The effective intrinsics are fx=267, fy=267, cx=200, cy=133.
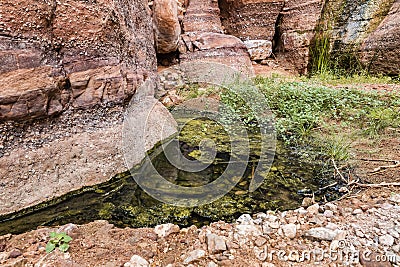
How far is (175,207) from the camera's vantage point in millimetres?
1999

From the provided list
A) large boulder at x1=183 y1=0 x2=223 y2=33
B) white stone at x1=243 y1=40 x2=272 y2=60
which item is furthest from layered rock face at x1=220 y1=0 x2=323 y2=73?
large boulder at x1=183 y1=0 x2=223 y2=33

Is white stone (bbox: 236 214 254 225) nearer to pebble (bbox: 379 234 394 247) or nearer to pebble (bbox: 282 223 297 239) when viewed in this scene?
pebble (bbox: 282 223 297 239)

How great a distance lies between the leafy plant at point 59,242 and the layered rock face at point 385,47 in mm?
6523

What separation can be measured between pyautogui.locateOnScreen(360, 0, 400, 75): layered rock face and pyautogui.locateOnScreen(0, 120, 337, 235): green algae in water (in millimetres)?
4481

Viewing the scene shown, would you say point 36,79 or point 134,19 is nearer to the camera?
point 36,79

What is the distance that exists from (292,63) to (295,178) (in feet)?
18.8

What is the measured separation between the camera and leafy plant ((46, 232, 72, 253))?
4.55 feet

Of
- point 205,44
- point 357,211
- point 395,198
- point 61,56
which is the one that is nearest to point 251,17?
point 205,44

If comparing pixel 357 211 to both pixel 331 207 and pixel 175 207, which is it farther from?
pixel 175 207

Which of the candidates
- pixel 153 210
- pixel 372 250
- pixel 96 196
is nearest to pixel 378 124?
pixel 372 250

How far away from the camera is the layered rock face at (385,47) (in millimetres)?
5551

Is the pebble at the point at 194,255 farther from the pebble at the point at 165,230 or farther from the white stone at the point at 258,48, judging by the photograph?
the white stone at the point at 258,48

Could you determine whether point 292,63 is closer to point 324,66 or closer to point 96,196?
point 324,66

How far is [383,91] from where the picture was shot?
4.38 meters
